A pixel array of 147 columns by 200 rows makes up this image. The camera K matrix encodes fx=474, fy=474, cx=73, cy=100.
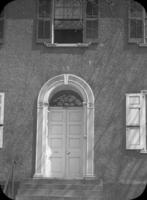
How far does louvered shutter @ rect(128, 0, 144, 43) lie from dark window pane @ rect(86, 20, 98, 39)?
39.3 inches

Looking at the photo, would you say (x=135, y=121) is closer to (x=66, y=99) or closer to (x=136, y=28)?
(x=66, y=99)

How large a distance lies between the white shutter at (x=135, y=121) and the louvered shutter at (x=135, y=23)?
1743mm

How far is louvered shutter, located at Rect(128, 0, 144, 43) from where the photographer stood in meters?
13.8

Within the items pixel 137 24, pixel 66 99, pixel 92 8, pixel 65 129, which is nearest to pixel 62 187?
pixel 65 129

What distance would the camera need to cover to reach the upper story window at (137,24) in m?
13.8

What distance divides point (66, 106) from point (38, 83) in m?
1.08

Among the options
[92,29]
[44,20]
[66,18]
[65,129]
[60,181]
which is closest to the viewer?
[60,181]

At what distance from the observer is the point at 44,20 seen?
46.1 feet

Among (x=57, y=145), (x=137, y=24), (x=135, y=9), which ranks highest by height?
(x=135, y=9)

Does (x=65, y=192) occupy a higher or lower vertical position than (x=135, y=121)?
lower

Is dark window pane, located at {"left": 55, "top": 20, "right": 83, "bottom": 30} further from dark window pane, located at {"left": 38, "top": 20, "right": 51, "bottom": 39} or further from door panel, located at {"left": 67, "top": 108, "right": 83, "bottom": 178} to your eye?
door panel, located at {"left": 67, "top": 108, "right": 83, "bottom": 178}

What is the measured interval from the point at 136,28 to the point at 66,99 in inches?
116

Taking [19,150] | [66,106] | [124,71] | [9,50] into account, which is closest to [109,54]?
[124,71]

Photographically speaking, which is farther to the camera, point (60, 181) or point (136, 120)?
point (136, 120)
